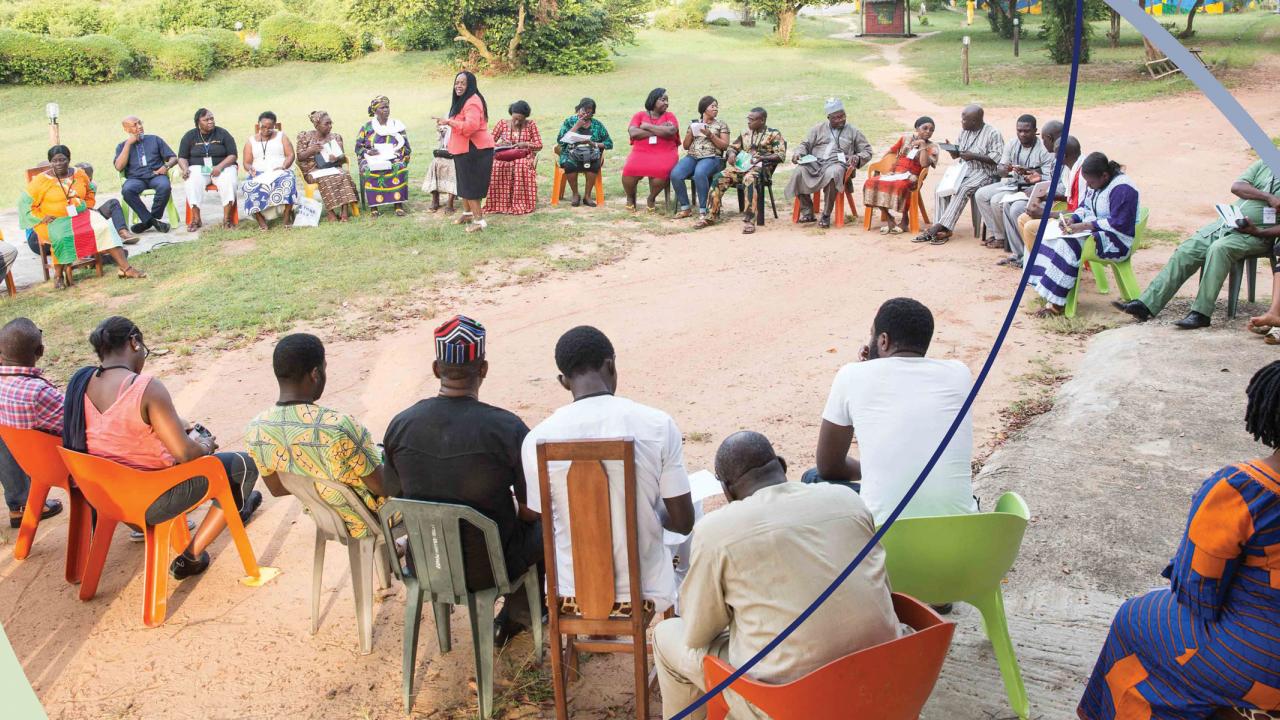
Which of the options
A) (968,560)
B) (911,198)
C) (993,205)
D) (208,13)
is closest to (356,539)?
(968,560)

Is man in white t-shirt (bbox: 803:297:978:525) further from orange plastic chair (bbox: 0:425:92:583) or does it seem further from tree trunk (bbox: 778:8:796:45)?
tree trunk (bbox: 778:8:796:45)

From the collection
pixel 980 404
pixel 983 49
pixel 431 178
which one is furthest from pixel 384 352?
pixel 983 49

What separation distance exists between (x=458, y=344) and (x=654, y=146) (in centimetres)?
857

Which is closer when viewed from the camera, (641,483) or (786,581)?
(786,581)

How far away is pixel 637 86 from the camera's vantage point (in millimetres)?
25562

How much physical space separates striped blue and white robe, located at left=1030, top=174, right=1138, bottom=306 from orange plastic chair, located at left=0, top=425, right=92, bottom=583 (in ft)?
21.0

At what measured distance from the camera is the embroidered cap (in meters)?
3.76

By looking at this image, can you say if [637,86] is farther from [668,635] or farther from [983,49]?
[668,635]

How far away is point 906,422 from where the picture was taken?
3611 mm

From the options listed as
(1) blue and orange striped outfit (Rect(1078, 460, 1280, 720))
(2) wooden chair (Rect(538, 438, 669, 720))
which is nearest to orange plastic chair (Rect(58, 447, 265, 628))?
(2) wooden chair (Rect(538, 438, 669, 720))

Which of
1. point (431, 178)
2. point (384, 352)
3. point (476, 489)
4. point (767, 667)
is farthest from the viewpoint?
point (431, 178)

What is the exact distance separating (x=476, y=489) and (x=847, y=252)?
6923mm

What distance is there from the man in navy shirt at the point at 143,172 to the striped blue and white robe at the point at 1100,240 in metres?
9.29

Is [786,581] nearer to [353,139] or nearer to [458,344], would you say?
[458,344]
